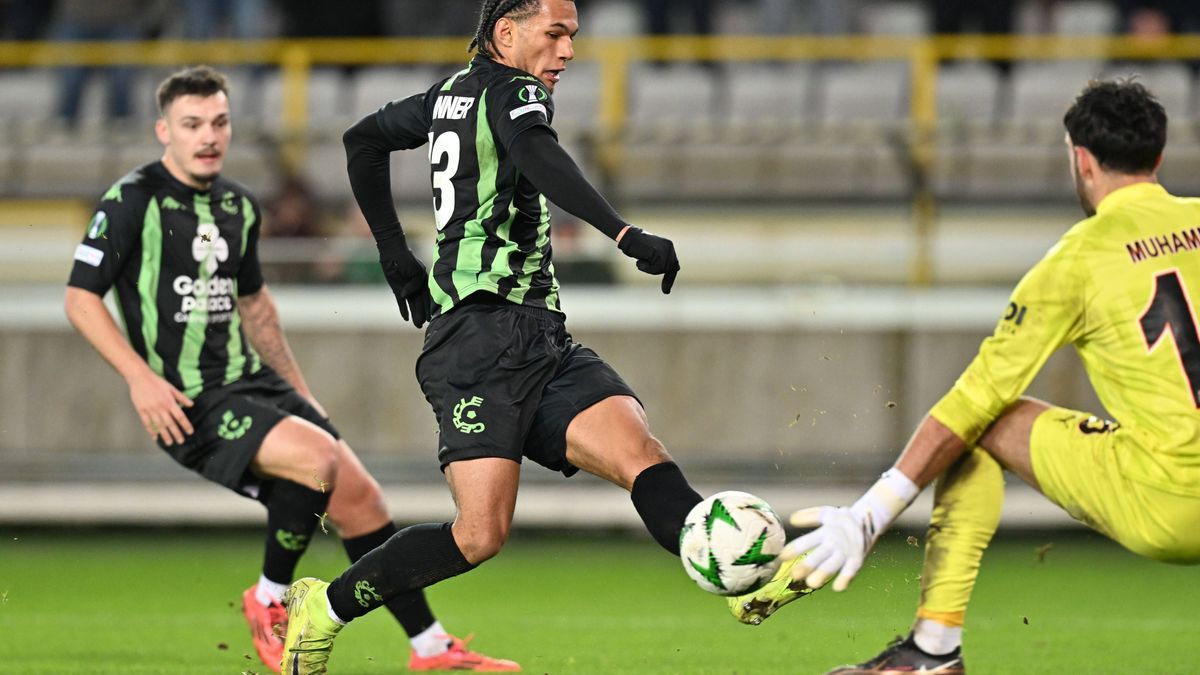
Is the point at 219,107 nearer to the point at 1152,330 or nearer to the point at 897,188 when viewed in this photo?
the point at 1152,330

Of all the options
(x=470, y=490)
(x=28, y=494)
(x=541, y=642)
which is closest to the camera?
(x=470, y=490)

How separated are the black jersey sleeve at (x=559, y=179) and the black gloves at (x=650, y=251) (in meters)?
0.06

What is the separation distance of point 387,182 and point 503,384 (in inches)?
34.8

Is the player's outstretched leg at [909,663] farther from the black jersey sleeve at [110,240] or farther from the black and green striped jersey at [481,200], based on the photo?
the black jersey sleeve at [110,240]

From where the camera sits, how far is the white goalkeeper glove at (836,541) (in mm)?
3758

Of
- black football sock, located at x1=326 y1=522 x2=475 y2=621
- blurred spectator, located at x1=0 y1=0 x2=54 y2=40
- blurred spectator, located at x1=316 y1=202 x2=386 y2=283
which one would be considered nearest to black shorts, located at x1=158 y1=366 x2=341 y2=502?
black football sock, located at x1=326 y1=522 x2=475 y2=621

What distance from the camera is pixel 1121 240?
405 cm

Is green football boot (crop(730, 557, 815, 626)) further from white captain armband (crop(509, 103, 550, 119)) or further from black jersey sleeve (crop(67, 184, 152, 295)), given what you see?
black jersey sleeve (crop(67, 184, 152, 295))

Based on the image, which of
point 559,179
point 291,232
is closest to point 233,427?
point 559,179

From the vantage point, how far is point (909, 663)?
14.1 ft

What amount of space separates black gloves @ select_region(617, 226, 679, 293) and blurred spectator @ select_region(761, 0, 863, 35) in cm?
899

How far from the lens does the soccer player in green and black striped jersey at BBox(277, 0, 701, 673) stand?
439 cm

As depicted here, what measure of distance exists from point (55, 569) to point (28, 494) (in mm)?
1234

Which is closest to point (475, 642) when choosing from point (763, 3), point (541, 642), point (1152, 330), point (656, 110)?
point (541, 642)
